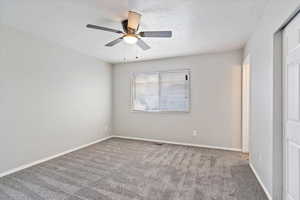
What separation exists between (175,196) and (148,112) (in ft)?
9.11

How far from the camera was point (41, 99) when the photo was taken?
2.91m

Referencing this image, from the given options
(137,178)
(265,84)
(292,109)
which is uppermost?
(265,84)

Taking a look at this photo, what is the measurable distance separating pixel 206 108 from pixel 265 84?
1.93m

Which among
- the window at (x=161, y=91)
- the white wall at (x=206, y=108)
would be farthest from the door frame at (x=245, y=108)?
the window at (x=161, y=91)

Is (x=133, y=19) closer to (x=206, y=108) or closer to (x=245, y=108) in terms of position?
(x=206, y=108)

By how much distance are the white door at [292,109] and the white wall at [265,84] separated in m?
0.14

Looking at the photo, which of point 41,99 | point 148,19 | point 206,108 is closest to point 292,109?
point 148,19

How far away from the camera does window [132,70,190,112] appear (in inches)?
160

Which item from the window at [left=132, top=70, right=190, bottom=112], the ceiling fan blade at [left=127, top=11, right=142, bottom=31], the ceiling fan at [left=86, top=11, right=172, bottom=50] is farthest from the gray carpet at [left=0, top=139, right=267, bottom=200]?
the ceiling fan blade at [left=127, top=11, right=142, bottom=31]

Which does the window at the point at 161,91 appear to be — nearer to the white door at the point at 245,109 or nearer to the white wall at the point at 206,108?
the white wall at the point at 206,108

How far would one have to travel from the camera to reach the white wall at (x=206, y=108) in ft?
11.7

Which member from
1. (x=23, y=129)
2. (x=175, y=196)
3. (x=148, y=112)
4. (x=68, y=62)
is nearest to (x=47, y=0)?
(x=68, y=62)

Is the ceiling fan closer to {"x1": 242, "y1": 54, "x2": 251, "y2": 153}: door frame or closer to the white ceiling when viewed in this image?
the white ceiling

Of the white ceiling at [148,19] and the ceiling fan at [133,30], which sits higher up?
the white ceiling at [148,19]
